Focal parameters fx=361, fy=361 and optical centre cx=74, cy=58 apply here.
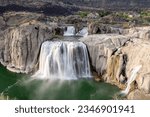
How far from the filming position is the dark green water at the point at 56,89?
65.7 ft

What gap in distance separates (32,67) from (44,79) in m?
1.90

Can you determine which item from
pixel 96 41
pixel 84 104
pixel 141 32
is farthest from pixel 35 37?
pixel 84 104

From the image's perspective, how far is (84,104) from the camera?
7.39m

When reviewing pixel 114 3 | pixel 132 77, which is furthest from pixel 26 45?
pixel 114 3

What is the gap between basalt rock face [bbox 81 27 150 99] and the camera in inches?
778

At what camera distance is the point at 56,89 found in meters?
21.2

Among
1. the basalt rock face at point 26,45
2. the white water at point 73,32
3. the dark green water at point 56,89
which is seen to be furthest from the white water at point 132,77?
the white water at point 73,32

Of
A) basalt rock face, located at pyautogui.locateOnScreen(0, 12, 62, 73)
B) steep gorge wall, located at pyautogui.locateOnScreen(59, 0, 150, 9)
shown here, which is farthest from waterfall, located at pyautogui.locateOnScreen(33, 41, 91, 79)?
steep gorge wall, located at pyautogui.locateOnScreen(59, 0, 150, 9)

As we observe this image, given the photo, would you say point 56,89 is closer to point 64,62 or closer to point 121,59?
point 64,62

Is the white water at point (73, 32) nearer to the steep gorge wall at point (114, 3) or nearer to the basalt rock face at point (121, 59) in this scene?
the basalt rock face at point (121, 59)

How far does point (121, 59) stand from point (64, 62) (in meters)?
4.14

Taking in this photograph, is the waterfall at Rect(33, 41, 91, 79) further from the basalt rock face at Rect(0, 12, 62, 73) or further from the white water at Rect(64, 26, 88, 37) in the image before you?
the white water at Rect(64, 26, 88, 37)

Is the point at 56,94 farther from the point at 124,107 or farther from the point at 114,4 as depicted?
the point at 114,4

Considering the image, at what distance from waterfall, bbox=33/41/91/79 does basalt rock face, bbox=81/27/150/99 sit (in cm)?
61
